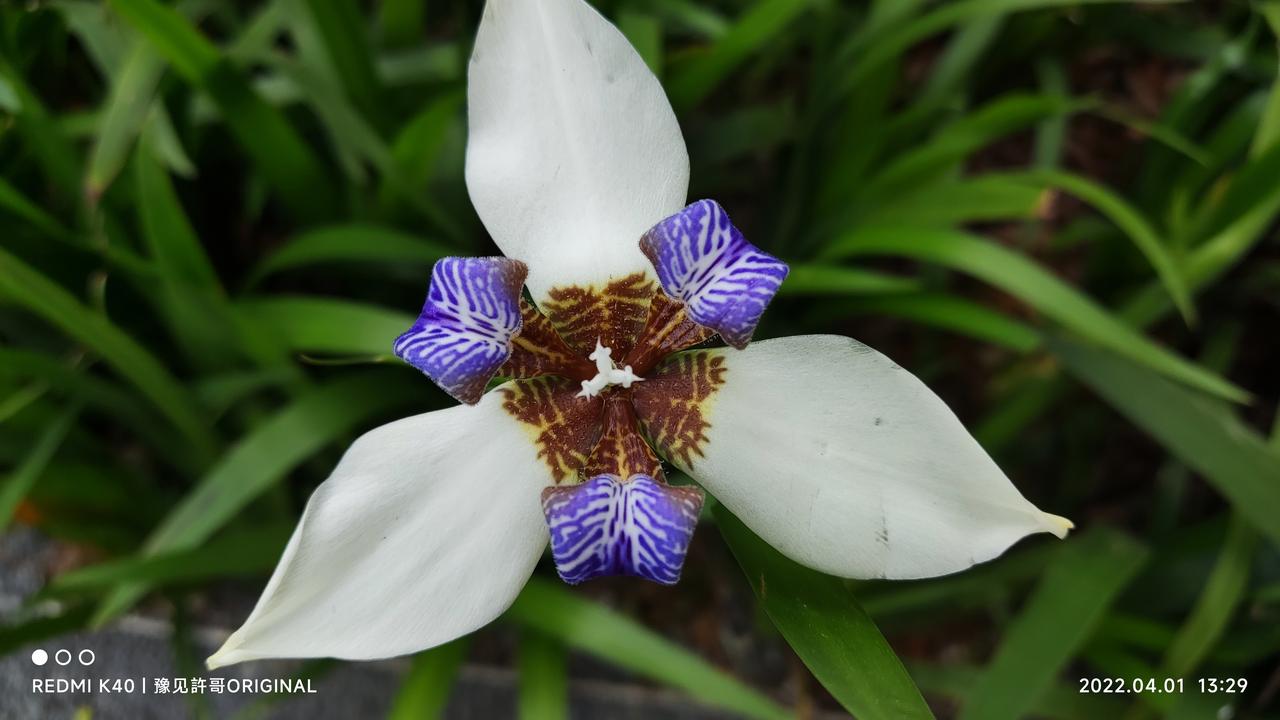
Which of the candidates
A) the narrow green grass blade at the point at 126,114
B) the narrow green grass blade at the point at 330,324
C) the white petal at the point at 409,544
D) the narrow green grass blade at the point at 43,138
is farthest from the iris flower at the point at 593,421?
the narrow green grass blade at the point at 43,138

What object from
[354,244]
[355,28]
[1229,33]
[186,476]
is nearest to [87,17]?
[355,28]

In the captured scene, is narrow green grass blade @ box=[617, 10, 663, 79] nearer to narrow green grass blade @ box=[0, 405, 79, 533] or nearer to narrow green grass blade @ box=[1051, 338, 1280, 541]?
narrow green grass blade @ box=[1051, 338, 1280, 541]

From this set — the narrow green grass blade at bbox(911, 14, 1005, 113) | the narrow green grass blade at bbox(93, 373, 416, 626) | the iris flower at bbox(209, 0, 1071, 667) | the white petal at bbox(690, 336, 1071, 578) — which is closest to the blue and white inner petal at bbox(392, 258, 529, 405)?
the iris flower at bbox(209, 0, 1071, 667)

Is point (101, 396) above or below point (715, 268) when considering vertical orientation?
below

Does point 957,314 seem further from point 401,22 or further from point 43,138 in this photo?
point 43,138

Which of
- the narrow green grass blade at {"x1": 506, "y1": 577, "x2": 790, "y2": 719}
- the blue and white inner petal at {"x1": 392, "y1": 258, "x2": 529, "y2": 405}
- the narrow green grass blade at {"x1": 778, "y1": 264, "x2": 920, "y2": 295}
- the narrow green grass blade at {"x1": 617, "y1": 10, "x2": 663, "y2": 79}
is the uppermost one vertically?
the narrow green grass blade at {"x1": 617, "y1": 10, "x2": 663, "y2": 79}

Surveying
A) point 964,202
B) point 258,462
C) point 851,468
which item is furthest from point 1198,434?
point 258,462
